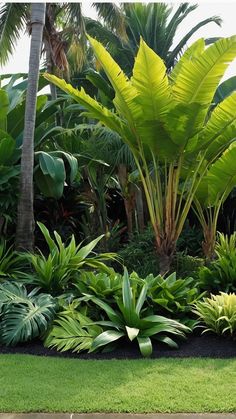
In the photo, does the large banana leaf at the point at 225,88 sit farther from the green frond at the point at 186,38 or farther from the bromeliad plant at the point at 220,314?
the bromeliad plant at the point at 220,314

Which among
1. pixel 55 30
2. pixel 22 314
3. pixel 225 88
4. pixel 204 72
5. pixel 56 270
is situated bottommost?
pixel 22 314

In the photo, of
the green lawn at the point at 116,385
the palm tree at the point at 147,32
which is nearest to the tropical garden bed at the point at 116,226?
the green lawn at the point at 116,385

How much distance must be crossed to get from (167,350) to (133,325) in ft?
1.72

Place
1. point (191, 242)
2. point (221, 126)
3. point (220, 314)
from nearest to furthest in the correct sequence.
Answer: point (220, 314), point (221, 126), point (191, 242)

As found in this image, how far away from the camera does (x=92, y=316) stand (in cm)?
638

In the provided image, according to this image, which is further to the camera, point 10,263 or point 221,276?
point 10,263

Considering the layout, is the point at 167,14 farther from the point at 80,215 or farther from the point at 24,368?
the point at 24,368

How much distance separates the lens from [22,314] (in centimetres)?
610

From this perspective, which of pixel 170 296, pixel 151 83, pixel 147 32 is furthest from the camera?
pixel 147 32

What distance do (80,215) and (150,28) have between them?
767cm

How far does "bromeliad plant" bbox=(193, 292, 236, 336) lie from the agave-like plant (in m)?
2.06

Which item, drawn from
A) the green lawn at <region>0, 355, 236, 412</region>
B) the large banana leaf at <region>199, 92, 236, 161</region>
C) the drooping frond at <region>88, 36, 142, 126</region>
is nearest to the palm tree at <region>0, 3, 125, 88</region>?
the drooping frond at <region>88, 36, 142, 126</region>

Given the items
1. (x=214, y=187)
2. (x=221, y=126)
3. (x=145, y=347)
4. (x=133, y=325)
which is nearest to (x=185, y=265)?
(x=214, y=187)

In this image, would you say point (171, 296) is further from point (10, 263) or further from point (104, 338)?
point (10, 263)
